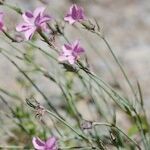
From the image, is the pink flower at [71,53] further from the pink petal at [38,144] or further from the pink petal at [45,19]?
the pink petal at [38,144]

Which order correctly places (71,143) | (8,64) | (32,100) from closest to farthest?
(32,100) → (71,143) → (8,64)

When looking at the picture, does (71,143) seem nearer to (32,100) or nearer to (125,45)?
(32,100)

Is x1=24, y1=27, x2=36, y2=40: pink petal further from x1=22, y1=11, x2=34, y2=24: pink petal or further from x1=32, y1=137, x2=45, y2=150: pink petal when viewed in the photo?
x1=32, y1=137, x2=45, y2=150: pink petal

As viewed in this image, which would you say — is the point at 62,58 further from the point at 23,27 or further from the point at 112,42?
the point at 112,42

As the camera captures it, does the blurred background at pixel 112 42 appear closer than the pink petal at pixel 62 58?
No

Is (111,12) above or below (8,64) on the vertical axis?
above

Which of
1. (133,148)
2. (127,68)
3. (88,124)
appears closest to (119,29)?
(127,68)

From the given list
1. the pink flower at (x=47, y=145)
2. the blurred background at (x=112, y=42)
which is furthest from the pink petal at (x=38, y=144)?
the blurred background at (x=112, y=42)
